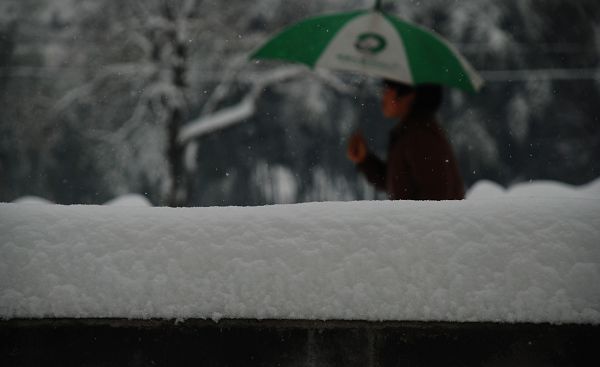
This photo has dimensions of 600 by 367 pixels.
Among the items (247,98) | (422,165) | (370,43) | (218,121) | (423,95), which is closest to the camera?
(422,165)

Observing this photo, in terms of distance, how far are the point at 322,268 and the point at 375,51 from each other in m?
2.23

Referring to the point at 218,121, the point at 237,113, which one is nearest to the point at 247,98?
the point at 237,113

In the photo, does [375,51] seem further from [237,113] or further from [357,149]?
[237,113]

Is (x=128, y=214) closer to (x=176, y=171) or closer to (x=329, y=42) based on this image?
(x=329, y=42)

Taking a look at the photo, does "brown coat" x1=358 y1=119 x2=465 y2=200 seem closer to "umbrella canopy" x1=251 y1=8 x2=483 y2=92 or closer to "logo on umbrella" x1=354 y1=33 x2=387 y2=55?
"umbrella canopy" x1=251 y1=8 x2=483 y2=92

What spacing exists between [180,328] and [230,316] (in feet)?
0.43

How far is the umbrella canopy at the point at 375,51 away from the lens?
337 cm

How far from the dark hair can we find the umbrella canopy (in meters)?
0.21

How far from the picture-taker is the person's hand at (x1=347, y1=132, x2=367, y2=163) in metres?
3.15

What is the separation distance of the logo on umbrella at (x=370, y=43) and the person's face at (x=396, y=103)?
0.52 metres

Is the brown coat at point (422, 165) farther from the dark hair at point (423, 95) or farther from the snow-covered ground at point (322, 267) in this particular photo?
the snow-covered ground at point (322, 267)

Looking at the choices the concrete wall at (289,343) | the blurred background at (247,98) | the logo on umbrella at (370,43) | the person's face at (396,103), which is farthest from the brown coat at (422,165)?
the blurred background at (247,98)

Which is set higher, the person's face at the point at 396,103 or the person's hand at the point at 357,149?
the person's face at the point at 396,103

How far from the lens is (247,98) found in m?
11.4
